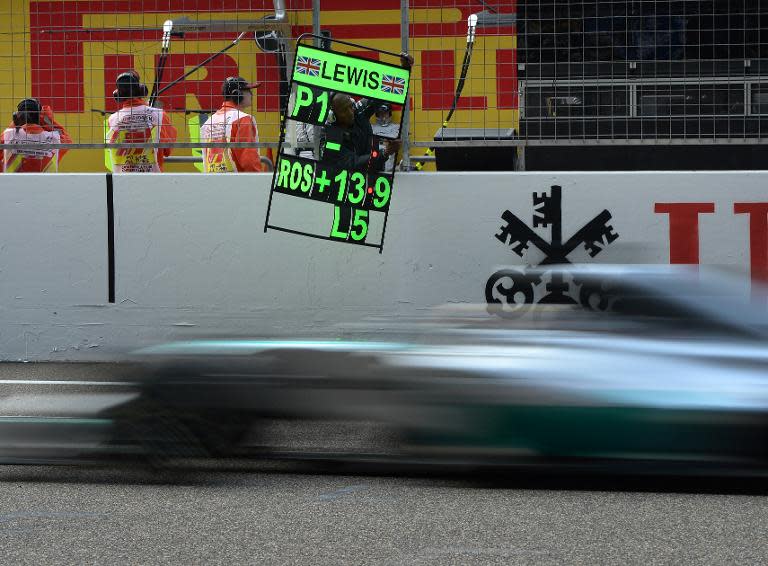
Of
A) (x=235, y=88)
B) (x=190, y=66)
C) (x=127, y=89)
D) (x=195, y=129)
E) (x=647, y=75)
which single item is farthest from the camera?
(x=190, y=66)

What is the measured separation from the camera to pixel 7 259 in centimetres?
1042

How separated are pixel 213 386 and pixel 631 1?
5758 mm

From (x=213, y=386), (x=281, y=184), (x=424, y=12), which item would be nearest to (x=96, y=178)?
(x=281, y=184)

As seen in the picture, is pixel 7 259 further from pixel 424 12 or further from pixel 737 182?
pixel 737 182

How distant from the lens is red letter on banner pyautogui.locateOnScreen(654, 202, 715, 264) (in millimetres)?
9938

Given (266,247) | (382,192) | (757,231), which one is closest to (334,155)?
(382,192)

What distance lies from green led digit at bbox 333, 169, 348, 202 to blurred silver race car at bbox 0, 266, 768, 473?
13.7 ft

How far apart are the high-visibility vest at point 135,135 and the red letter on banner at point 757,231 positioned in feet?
14.9

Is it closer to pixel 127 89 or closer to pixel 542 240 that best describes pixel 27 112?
pixel 127 89

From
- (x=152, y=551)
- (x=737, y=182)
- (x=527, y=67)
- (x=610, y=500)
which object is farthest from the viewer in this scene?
(x=527, y=67)

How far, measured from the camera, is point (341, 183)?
10.2 m

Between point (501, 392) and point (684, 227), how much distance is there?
4.82 meters

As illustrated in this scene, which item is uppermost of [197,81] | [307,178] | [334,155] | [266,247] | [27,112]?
[197,81]

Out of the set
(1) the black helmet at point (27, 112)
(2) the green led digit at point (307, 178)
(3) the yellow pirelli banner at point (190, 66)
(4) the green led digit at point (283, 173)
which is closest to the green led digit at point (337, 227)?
(2) the green led digit at point (307, 178)
